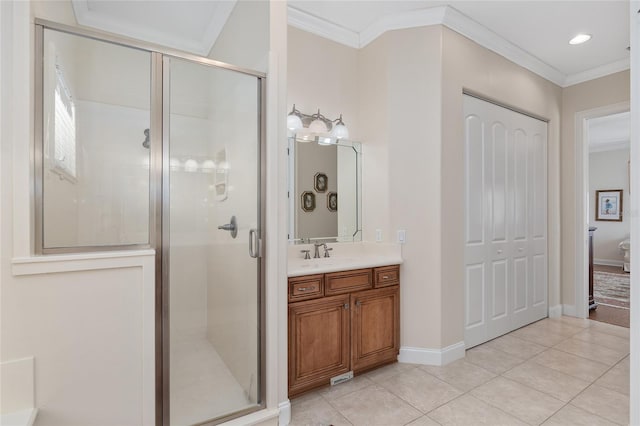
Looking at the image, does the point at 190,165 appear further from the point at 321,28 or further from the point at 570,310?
the point at 570,310

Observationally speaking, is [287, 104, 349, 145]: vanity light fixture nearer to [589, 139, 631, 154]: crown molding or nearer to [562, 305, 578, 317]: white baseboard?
[562, 305, 578, 317]: white baseboard

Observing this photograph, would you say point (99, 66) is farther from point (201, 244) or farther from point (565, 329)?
point (565, 329)

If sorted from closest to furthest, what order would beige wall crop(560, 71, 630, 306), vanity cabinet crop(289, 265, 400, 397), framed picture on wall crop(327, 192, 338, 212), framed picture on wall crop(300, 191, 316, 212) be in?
vanity cabinet crop(289, 265, 400, 397) < framed picture on wall crop(300, 191, 316, 212) < framed picture on wall crop(327, 192, 338, 212) < beige wall crop(560, 71, 630, 306)

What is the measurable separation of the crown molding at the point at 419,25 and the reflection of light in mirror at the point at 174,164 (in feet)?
5.59

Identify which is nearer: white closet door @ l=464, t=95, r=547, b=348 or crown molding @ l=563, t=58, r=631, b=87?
white closet door @ l=464, t=95, r=547, b=348

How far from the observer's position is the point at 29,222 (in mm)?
1403

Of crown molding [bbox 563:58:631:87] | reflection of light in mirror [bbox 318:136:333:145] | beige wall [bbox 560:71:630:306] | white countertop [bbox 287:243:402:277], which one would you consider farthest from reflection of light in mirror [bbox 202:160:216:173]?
crown molding [bbox 563:58:631:87]

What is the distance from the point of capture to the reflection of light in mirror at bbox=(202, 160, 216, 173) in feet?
6.23

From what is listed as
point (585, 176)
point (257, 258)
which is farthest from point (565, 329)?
point (257, 258)

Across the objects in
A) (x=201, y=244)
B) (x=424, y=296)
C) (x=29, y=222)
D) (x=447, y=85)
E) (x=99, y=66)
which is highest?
(x=447, y=85)

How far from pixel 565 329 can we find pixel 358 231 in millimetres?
2539

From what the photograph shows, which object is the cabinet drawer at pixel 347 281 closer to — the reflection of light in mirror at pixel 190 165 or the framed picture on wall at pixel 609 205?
the reflection of light in mirror at pixel 190 165

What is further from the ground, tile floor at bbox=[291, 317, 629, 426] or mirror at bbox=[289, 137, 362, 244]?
mirror at bbox=[289, 137, 362, 244]

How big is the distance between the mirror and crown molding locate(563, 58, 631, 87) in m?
2.94
